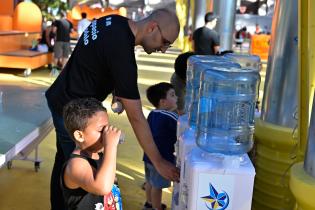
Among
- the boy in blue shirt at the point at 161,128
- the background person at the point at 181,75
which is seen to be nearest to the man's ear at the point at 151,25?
the boy in blue shirt at the point at 161,128

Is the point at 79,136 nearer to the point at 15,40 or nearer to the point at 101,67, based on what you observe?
the point at 101,67

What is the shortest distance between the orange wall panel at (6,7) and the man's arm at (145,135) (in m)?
13.5

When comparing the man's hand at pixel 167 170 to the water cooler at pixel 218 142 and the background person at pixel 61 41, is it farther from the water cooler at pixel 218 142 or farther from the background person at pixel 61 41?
the background person at pixel 61 41

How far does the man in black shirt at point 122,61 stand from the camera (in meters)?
2.52

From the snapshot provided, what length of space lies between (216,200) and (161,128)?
55.9 inches

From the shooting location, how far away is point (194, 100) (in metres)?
3.17

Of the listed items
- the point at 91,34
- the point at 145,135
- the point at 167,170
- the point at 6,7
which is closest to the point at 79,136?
the point at 145,135

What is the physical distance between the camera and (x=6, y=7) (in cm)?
1493

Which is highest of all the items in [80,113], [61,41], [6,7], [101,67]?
[6,7]

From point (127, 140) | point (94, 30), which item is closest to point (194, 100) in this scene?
point (94, 30)

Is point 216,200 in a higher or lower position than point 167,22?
lower

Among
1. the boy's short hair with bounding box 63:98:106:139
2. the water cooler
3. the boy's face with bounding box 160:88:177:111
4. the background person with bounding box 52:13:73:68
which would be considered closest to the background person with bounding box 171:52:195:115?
the boy's face with bounding box 160:88:177:111

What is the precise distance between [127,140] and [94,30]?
Answer: 3.78 m

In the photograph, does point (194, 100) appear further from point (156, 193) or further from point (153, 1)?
point (153, 1)
